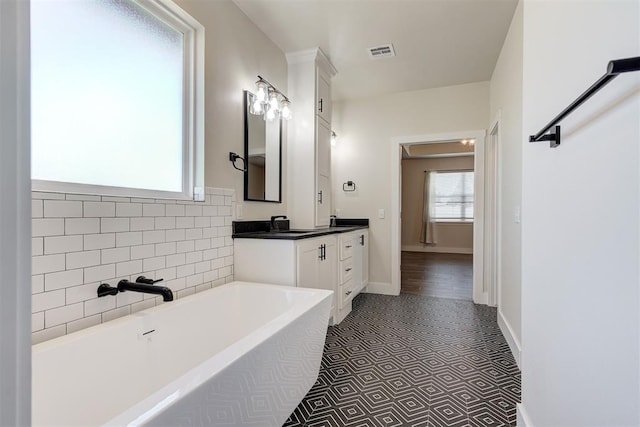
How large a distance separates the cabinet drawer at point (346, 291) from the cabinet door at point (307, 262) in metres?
0.64

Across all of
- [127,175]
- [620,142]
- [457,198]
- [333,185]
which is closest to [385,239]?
[333,185]

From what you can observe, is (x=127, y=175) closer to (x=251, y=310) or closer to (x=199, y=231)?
(x=199, y=231)

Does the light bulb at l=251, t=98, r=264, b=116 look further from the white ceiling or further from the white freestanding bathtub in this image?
the white freestanding bathtub

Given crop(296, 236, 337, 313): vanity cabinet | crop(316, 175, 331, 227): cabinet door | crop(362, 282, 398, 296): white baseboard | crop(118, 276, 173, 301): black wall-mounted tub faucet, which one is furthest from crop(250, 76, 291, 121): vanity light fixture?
crop(362, 282, 398, 296): white baseboard

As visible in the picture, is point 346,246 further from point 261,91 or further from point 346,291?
point 261,91

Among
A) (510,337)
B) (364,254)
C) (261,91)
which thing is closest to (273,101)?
(261,91)

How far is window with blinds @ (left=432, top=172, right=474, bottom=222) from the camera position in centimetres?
780

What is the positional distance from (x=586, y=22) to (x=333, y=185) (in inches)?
138

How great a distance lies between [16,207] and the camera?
1.20 ft

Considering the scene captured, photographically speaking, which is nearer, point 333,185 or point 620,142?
point 620,142

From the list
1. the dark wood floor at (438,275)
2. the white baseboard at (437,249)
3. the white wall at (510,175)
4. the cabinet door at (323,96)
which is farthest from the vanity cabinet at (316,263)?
the white baseboard at (437,249)

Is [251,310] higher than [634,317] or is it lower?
lower

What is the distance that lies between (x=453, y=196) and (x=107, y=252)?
7.76 m

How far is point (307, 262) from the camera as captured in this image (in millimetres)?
2400
